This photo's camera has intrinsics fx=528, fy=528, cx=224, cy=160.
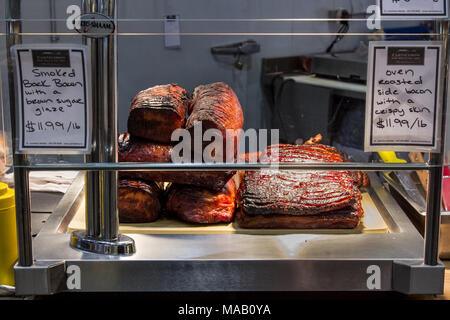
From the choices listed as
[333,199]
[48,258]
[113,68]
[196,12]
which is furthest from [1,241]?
[196,12]

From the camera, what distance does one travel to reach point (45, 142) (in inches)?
35.6

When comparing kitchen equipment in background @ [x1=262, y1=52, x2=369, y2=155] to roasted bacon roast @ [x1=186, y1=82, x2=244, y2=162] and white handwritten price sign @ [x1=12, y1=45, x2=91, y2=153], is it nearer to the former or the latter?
roasted bacon roast @ [x1=186, y1=82, x2=244, y2=162]

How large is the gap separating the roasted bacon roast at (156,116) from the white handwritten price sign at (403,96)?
439 millimetres

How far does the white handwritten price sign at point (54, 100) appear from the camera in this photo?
89cm

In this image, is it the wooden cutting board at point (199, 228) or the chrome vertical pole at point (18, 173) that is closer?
the chrome vertical pole at point (18, 173)

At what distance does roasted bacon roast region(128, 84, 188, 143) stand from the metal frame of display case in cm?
21

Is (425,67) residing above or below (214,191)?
above

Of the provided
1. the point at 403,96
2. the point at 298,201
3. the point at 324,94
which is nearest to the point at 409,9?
the point at 403,96

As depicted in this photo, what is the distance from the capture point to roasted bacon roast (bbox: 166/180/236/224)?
1139mm

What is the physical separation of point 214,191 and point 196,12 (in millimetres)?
1717

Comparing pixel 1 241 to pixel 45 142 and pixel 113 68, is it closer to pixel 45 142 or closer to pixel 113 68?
pixel 45 142

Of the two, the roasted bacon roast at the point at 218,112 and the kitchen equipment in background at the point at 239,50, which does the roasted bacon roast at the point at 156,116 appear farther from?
the kitchen equipment in background at the point at 239,50

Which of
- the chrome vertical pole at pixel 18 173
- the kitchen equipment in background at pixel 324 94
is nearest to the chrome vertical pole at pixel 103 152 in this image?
the chrome vertical pole at pixel 18 173
